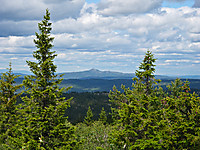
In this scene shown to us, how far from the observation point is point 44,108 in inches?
603

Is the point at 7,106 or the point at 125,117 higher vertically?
the point at 125,117

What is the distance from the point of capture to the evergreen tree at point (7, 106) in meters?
23.8

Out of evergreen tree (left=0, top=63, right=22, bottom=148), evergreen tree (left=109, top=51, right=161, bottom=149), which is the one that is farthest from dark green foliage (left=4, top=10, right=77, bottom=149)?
Answer: evergreen tree (left=0, top=63, right=22, bottom=148)

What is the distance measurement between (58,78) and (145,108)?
7.49m

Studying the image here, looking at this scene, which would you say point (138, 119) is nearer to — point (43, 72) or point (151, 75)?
point (151, 75)

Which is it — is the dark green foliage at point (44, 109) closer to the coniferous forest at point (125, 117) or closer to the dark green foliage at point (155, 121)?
the coniferous forest at point (125, 117)

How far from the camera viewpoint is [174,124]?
42.7 feet

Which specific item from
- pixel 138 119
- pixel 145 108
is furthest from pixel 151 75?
pixel 138 119

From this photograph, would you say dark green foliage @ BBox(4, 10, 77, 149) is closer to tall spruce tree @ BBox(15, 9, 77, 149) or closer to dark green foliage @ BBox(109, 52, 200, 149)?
tall spruce tree @ BBox(15, 9, 77, 149)

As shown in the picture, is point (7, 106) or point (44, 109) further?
point (7, 106)

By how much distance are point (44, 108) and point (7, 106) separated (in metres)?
11.8

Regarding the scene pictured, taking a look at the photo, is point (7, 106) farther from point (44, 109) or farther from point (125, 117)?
point (125, 117)

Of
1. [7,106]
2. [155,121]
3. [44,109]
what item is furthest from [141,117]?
[7,106]

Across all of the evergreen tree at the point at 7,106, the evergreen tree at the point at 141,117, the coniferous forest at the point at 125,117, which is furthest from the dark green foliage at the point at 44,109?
the evergreen tree at the point at 7,106
